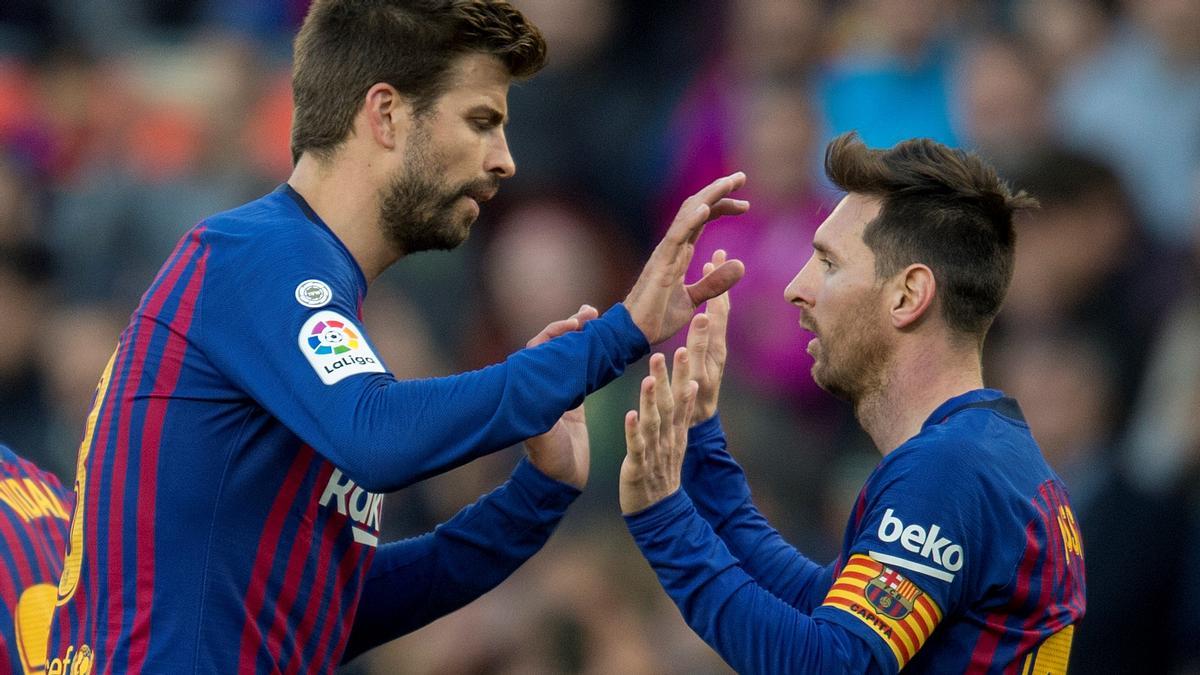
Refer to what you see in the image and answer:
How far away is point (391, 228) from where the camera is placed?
3.86 metres

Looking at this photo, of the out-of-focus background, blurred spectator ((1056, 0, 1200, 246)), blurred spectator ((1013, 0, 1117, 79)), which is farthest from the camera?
blurred spectator ((1013, 0, 1117, 79))

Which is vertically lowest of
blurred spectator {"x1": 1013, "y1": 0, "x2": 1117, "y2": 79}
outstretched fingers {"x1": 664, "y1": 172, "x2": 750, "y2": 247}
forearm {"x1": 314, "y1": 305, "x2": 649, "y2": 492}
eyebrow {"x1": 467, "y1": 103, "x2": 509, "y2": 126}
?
forearm {"x1": 314, "y1": 305, "x2": 649, "y2": 492}

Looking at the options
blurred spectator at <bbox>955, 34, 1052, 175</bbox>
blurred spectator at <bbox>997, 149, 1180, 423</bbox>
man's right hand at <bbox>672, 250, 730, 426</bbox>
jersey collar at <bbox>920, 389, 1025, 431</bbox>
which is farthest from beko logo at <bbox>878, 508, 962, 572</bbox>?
blurred spectator at <bbox>955, 34, 1052, 175</bbox>

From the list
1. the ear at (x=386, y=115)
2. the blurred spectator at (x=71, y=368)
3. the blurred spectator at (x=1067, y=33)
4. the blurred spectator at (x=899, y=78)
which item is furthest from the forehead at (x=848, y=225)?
the blurred spectator at (x=71, y=368)

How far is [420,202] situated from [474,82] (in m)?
0.32

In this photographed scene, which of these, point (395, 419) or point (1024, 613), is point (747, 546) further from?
point (395, 419)

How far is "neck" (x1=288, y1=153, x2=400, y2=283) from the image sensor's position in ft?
12.5

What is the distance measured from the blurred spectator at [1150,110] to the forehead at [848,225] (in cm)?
313

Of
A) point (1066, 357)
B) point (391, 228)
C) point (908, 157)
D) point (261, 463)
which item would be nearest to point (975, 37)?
point (1066, 357)

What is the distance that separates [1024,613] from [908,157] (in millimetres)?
1155

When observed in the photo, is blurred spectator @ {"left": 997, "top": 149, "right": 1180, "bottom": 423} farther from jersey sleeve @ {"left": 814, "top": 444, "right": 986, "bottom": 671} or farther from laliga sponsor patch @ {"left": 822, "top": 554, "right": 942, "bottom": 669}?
laliga sponsor patch @ {"left": 822, "top": 554, "right": 942, "bottom": 669}

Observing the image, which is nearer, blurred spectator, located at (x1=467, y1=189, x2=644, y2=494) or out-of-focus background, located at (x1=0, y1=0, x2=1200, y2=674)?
out-of-focus background, located at (x1=0, y1=0, x2=1200, y2=674)

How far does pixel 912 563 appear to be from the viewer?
349 cm

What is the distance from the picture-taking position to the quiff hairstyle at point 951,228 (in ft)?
12.7
